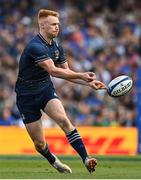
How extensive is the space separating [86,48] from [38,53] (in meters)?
11.6

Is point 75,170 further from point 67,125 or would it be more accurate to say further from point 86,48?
point 86,48

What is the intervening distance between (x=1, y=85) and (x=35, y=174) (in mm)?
10216

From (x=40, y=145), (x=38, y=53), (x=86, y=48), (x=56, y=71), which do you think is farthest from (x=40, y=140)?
(x=86, y=48)

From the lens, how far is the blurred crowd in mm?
21016

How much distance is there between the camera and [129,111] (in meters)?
21.2

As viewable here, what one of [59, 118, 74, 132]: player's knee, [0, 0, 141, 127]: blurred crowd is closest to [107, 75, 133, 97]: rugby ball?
[59, 118, 74, 132]: player's knee

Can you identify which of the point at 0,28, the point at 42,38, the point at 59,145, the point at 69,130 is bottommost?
the point at 59,145

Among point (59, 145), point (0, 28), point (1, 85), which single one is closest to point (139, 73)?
point (59, 145)

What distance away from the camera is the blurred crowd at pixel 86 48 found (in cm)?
2102

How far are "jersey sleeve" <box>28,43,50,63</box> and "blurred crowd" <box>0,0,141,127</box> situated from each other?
29.7 ft

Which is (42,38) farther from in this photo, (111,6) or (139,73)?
(111,6)

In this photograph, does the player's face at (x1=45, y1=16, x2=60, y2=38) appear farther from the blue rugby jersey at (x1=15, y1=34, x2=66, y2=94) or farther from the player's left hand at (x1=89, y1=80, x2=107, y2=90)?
the player's left hand at (x1=89, y1=80, x2=107, y2=90)

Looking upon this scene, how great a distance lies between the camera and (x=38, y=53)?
1131cm

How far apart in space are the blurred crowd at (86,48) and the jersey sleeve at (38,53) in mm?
9042
